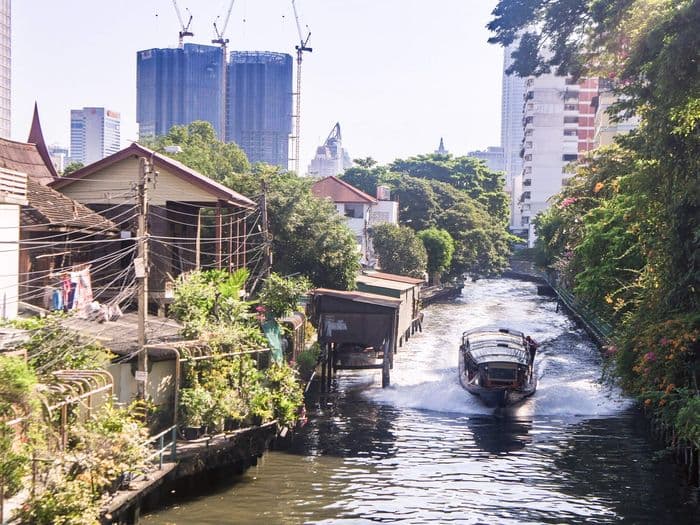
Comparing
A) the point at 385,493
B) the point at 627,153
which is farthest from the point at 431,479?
the point at 627,153

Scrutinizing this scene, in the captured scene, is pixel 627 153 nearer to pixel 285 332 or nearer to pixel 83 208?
pixel 285 332

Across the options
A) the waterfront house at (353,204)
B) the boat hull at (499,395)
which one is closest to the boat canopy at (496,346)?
the boat hull at (499,395)

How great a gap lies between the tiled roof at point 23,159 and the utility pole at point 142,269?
1367 cm

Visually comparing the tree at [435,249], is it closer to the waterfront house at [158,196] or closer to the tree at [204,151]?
the tree at [204,151]

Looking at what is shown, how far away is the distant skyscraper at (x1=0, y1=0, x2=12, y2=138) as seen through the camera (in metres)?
176

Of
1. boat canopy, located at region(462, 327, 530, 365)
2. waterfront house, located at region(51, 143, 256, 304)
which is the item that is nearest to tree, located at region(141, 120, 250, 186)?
boat canopy, located at region(462, 327, 530, 365)

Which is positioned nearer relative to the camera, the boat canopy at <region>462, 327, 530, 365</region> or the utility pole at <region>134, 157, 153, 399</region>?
the utility pole at <region>134, 157, 153, 399</region>

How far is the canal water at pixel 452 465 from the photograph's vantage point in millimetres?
22203

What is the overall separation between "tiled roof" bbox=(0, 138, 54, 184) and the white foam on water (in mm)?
16340

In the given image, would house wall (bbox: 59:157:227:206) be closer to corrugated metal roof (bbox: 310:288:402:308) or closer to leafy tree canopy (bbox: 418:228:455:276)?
corrugated metal roof (bbox: 310:288:402:308)

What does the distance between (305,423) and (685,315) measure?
14.2 m

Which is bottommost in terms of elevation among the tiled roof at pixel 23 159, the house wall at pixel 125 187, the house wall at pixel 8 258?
the house wall at pixel 8 258

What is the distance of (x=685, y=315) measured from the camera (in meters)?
22.9

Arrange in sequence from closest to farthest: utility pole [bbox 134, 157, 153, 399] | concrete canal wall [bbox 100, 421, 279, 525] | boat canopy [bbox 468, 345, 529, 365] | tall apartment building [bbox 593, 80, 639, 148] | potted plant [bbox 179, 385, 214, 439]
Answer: concrete canal wall [bbox 100, 421, 279, 525]
utility pole [bbox 134, 157, 153, 399]
potted plant [bbox 179, 385, 214, 439]
boat canopy [bbox 468, 345, 529, 365]
tall apartment building [bbox 593, 80, 639, 148]
